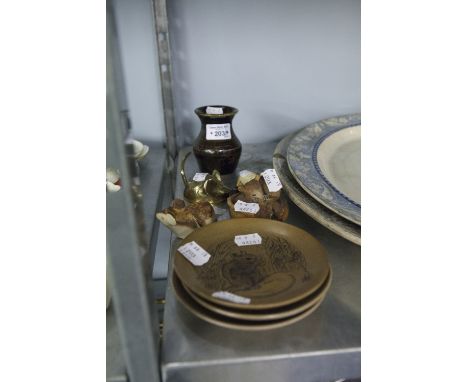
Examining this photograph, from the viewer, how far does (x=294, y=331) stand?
512 millimetres

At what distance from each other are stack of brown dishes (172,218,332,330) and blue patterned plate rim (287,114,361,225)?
0.09 m

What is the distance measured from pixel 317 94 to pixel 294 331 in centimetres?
78

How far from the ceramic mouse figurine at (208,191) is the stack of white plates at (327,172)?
0.43 ft

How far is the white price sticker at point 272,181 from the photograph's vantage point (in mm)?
749

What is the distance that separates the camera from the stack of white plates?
0.66 m

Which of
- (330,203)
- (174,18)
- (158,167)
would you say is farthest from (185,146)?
(330,203)

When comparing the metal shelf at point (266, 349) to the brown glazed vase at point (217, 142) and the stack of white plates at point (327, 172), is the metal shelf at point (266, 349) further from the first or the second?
the brown glazed vase at point (217, 142)

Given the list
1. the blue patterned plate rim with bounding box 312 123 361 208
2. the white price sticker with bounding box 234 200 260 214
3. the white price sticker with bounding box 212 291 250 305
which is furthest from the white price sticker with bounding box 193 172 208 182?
the white price sticker with bounding box 212 291 250 305

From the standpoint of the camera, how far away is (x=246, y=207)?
0.71 m

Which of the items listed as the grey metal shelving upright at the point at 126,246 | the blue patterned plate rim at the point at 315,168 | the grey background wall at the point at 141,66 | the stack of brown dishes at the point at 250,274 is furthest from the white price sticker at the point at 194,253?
the grey background wall at the point at 141,66

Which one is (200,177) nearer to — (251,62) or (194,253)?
(194,253)

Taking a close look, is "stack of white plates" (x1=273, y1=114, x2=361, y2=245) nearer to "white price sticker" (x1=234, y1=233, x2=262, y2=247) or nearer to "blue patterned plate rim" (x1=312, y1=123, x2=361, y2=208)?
"blue patterned plate rim" (x1=312, y1=123, x2=361, y2=208)
